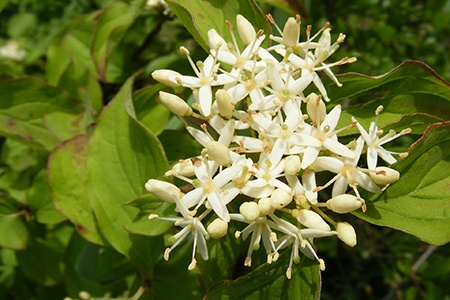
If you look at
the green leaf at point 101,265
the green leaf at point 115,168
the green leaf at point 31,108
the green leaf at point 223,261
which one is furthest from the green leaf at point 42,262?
the green leaf at point 223,261

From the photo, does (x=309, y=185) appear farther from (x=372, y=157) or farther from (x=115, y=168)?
(x=115, y=168)

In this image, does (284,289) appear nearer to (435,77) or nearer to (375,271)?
(435,77)

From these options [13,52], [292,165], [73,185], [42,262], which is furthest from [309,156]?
[13,52]

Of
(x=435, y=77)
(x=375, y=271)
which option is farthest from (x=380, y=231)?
(x=435, y=77)

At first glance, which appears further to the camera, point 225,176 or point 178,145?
point 178,145

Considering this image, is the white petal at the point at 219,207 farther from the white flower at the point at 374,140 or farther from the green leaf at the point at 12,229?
the green leaf at the point at 12,229

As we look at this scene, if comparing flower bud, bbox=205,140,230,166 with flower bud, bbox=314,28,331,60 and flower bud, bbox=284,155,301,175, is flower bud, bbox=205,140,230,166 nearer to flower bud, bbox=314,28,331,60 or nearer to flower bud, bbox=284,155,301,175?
flower bud, bbox=284,155,301,175
